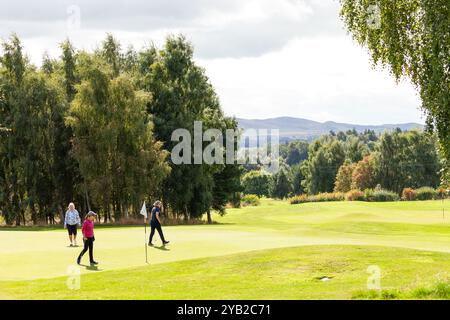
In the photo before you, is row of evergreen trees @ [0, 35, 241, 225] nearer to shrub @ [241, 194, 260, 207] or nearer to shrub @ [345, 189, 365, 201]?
shrub @ [345, 189, 365, 201]

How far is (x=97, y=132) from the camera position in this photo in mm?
60594

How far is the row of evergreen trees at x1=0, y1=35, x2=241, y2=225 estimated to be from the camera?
60.7 metres

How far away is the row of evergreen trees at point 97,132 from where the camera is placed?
60.7 meters

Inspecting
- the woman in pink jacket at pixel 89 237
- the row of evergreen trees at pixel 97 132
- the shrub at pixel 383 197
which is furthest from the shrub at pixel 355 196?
the woman in pink jacket at pixel 89 237

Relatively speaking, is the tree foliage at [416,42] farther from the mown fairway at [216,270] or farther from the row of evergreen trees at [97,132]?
the row of evergreen trees at [97,132]

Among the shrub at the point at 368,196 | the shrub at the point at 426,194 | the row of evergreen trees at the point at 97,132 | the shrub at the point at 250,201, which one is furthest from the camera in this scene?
the shrub at the point at 250,201

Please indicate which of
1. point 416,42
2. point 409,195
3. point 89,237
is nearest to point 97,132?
point 89,237

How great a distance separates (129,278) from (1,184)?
46630 millimetres

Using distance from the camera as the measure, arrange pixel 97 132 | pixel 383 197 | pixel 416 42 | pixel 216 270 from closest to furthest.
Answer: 1. pixel 416 42
2. pixel 216 270
3. pixel 97 132
4. pixel 383 197

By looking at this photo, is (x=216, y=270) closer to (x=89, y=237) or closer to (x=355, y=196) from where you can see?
(x=89, y=237)

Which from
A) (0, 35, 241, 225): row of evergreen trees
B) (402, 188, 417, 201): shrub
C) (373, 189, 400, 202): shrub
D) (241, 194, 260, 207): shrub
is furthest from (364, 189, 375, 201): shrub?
(0, 35, 241, 225): row of evergreen trees

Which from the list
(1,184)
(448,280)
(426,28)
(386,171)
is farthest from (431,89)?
(386,171)

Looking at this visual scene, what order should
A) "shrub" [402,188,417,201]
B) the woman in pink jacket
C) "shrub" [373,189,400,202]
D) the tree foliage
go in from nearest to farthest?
the tree foliage → the woman in pink jacket → "shrub" [373,189,400,202] → "shrub" [402,188,417,201]
